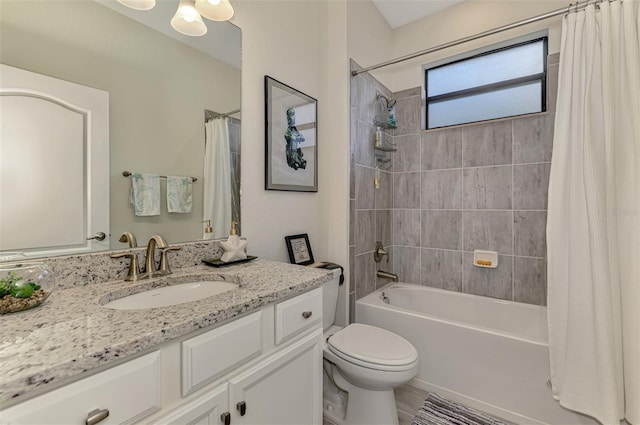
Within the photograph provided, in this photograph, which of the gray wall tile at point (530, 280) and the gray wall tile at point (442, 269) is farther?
the gray wall tile at point (442, 269)

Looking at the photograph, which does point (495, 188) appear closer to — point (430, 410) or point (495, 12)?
point (495, 12)

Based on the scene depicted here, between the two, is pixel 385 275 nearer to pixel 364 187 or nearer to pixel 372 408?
pixel 364 187

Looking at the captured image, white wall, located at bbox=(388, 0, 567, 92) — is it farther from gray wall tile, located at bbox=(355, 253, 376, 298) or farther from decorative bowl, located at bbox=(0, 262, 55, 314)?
decorative bowl, located at bbox=(0, 262, 55, 314)

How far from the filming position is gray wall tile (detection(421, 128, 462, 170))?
7.77 feet

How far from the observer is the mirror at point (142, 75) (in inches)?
36.4

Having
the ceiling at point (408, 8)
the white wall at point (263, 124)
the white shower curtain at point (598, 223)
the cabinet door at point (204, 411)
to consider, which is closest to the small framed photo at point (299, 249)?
the white wall at point (263, 124)

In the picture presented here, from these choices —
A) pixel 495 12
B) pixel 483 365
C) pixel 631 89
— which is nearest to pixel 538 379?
pixel 483 365

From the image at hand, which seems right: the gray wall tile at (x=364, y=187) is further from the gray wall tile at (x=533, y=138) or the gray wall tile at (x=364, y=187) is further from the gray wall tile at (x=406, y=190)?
the gray wall tile at (x=533, y=138)

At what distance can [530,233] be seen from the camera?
82.0 inches

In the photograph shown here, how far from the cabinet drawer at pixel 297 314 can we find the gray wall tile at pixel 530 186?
5.82 ft

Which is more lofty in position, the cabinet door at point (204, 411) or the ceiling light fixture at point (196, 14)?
the ceiling light fixture at point (196, 14)

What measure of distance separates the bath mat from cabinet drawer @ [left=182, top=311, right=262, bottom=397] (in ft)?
4.14

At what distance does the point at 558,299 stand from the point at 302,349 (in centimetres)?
138

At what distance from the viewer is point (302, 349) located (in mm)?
1087
